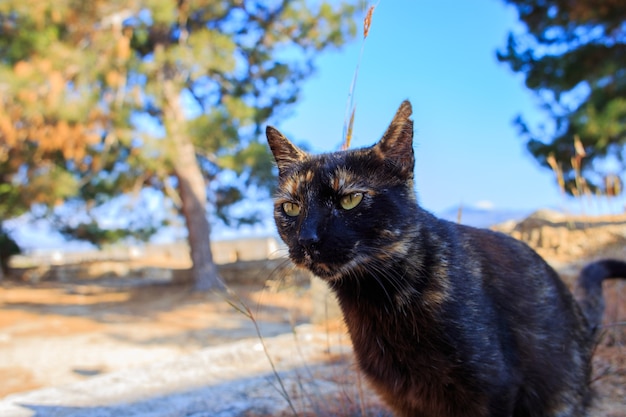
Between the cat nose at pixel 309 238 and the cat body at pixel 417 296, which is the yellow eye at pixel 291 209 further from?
the cat nose at pixel 309 238

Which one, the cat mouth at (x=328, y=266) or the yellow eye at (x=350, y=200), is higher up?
the yellow eye at (x=350, y=200)

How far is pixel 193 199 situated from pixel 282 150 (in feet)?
35.8

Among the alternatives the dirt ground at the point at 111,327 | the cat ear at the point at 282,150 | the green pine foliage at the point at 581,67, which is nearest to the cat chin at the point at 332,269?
the cat ear at the point at 282,150

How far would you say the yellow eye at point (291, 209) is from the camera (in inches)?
81.5

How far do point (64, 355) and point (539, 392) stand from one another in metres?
6.76

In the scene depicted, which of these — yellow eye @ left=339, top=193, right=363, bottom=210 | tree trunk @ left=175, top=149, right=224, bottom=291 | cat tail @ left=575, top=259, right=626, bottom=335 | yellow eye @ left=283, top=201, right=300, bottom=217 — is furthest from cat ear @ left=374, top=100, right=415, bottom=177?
tree trunk @ left=175, top=149, right=224, bottom=291

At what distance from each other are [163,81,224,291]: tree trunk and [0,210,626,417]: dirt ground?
0.71m

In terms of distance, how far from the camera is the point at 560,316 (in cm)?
220

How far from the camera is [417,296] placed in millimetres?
1829

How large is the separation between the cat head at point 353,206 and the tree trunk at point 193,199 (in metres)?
9.77

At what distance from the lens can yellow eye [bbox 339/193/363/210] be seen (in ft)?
6.14

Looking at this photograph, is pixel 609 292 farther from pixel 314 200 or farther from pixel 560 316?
pixel 314 200

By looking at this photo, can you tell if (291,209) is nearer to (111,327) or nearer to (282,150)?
(282,150)

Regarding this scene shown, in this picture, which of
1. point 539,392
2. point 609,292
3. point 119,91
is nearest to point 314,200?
point 539,392
